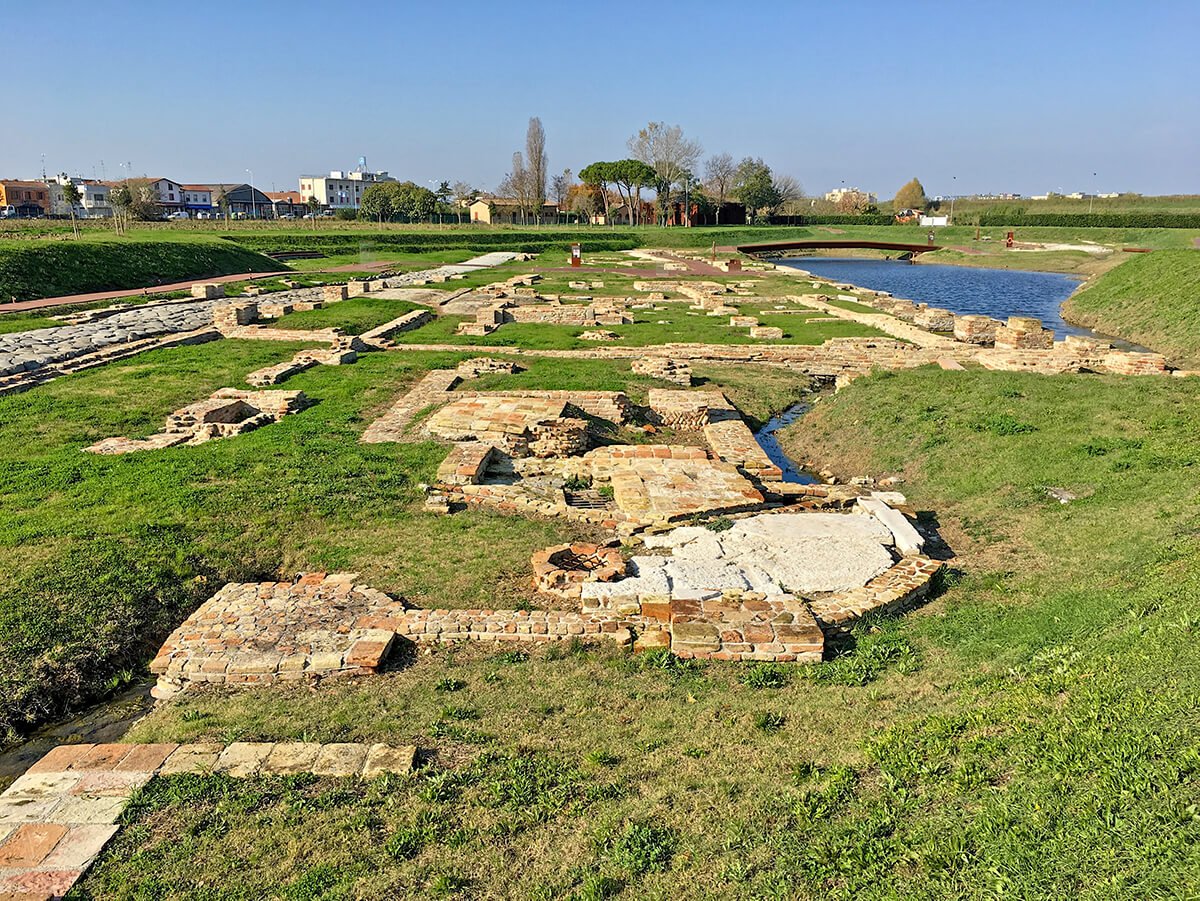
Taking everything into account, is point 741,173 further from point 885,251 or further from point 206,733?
point 206,733

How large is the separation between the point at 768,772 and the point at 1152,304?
1152 inches

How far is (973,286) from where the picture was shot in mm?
42656

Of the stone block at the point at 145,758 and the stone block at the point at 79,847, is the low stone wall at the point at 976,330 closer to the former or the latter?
the stone block at the point at 145,758

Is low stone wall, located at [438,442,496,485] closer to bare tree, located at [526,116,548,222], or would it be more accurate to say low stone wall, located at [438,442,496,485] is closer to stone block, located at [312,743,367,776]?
stone block, located at [312,743,367,776]

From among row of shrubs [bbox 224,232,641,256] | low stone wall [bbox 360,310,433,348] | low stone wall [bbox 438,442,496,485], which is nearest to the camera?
low stone wall [bbox 438,442,496,485]

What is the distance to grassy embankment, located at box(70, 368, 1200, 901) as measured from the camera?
3.46 meters

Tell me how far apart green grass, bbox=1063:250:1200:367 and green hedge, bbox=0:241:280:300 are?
3719 centimetres

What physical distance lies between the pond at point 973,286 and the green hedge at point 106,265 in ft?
110

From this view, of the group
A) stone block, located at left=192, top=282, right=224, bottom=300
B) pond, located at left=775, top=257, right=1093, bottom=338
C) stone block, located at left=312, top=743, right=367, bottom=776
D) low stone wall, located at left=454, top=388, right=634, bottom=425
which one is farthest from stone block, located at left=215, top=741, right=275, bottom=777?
pond, located at left=775, top=257, right=1093, bottom=338

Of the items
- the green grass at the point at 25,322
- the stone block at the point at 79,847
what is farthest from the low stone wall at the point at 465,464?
the green grass at the point at 25,322

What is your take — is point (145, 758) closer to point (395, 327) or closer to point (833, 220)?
point (395, 327)

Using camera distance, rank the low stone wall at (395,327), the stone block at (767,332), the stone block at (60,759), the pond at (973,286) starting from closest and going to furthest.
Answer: the stone block at (60,759)
the low stone wall at (395,327)
the stone block at (767,332)
the pond at (973,286)

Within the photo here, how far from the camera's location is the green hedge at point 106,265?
87.5 ft

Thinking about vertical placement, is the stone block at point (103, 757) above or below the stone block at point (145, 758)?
below
